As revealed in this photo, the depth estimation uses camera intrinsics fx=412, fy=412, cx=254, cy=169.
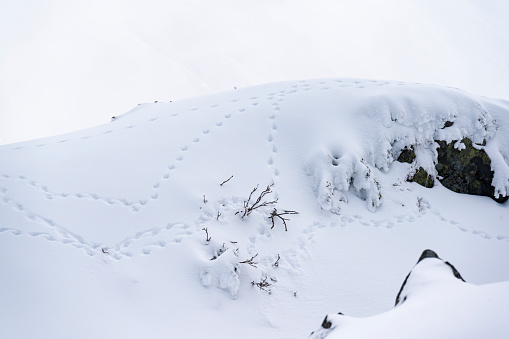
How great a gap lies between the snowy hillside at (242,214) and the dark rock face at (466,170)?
0.53ft

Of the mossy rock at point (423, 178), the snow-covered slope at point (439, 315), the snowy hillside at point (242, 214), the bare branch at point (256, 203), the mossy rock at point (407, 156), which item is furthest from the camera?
the mossy rock at point (407, 156)

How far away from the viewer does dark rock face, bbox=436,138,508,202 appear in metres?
6.54

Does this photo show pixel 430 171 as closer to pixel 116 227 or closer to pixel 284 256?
pixel 284 256

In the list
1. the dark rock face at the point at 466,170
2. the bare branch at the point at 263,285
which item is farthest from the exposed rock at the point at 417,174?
the bare branch at the point at 263,285

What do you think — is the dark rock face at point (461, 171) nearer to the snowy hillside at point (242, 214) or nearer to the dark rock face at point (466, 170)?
the dark rock face at point (466, 170)

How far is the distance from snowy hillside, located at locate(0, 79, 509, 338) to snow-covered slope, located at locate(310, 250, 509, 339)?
5.47ft

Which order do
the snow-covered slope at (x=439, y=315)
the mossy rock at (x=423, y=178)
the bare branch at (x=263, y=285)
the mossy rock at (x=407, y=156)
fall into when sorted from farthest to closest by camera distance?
the mossy rock at (x=407, y=156) < the mossy rock at (x=423, y=178) < the bare branch at (x=263, y=285) < the snow-covered slope at (x=439, y=315)

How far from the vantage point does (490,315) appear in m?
1.77

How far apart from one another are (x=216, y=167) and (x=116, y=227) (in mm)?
1679

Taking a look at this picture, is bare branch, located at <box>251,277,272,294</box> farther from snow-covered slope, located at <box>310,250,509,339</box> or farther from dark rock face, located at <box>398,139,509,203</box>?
dark rock face, located at <box>398,139,509,203</box>

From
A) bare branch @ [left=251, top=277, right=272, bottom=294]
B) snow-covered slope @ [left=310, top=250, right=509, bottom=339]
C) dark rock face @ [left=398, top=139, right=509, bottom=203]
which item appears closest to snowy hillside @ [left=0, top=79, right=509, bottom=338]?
bare branch @ [left=251, top=277, right=272, bottom=294]

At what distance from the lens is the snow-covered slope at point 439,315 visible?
1.75 m

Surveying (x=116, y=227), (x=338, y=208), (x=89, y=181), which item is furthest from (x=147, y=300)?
(x=338, y=208)

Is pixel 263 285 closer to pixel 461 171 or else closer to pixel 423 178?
pixel 423 178
